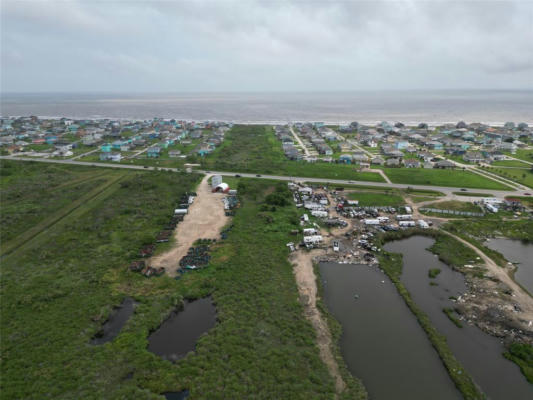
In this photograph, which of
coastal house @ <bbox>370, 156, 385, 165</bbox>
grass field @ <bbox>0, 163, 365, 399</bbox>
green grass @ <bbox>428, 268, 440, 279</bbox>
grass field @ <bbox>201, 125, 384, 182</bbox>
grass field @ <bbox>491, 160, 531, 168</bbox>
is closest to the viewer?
grass field @ <bbox>0, 163, 365, 399</bbox>

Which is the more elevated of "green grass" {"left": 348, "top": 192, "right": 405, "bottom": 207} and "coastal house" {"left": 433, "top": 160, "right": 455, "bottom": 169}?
"coastal house" {"left": 433, "top": 160, "right": 455, "bottom": 169}

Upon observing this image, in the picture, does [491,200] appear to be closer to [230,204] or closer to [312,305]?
[312,305]

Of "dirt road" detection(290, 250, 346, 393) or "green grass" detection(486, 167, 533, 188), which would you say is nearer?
"dirt road" detection(290, 250, 346, 393)

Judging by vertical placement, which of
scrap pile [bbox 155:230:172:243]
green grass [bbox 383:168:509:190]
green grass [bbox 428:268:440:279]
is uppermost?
green grass [bbox 383:168:509:190]

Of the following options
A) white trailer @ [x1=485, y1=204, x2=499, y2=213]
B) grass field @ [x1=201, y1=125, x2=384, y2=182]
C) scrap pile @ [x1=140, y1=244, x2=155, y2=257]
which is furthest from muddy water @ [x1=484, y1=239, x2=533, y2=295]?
scrap pile @ [x1=140, y1=244, x2=155, y2=257]

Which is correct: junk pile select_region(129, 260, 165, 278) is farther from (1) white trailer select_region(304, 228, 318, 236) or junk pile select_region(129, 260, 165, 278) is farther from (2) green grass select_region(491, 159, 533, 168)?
(2) green grass select_region(491, 159, 533, 168)

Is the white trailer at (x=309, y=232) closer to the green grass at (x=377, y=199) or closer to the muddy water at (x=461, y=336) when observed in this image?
the muddy water at (x=461, y=336)

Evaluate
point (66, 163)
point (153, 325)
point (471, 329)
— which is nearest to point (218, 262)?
point (153, 325)
